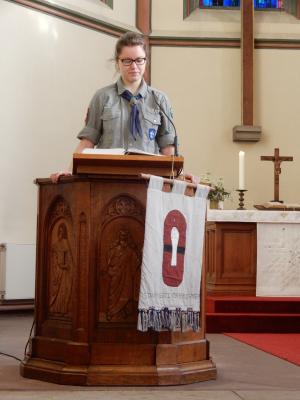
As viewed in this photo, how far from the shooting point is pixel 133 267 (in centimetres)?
358

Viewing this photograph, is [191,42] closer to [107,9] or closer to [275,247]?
[107,9]

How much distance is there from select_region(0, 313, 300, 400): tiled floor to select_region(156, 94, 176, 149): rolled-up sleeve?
1.25 m

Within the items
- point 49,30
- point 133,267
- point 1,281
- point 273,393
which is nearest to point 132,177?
point 133,267

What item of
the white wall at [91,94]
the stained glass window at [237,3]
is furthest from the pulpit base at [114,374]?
the stained glass window at [237,3]

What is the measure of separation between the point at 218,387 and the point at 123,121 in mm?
1401

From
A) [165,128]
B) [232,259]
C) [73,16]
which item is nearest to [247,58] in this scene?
[73,16]

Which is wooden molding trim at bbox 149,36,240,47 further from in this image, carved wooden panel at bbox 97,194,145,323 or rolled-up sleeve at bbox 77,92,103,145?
carved wooden panel at bbox 97,194,145,323

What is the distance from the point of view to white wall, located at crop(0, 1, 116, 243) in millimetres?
8195

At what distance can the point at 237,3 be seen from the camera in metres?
10.5

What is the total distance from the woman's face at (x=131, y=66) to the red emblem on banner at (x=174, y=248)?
2.46 ft

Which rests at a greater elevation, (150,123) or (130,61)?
(130,61)

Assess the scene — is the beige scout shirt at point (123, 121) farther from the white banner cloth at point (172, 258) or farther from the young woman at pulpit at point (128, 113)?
the white banner cloth at point (172, 258)

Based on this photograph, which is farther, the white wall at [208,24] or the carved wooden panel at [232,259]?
the white wall at [208,24]

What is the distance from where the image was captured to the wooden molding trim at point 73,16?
846 centimetres
